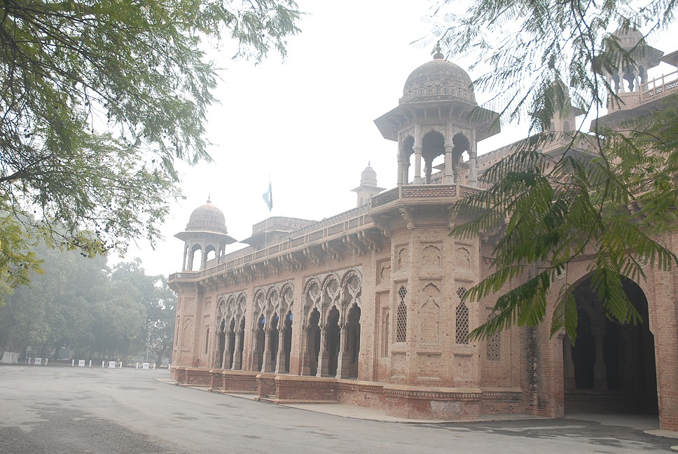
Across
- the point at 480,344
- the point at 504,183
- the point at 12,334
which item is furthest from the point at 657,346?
the point at 12,334

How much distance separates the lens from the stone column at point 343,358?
22156mm

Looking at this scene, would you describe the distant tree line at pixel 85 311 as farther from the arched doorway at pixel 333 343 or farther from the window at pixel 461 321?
the window at pixel 461 321

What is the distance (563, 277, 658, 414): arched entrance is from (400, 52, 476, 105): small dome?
25.7 ft

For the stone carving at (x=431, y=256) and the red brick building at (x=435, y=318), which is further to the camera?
the stone carving at (x=431, y=256)

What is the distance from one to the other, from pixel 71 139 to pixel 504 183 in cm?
644

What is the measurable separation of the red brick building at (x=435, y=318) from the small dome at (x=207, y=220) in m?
12.6

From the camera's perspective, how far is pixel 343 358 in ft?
73.2

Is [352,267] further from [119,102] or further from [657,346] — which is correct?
[119,102]

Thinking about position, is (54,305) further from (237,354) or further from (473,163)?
(473,163)

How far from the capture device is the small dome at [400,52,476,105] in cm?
1927

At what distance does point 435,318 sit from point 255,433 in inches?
289

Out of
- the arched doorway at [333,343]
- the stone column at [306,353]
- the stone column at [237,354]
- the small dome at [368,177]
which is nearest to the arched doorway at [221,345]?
the stone column at [237,354]

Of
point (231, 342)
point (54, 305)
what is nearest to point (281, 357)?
point (231, 342)

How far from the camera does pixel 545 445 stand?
11.6m
